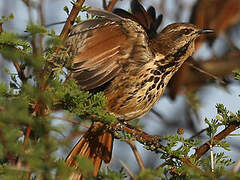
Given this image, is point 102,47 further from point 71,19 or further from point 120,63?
point 71,19

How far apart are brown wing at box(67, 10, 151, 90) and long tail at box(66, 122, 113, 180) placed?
1.55 ft

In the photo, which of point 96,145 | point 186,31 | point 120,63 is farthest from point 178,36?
point 96,145

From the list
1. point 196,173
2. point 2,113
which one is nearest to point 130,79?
point 196,173

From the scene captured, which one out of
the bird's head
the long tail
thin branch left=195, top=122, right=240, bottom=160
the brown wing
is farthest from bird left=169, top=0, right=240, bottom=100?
thin branch left=195, top=122, right=240, bottom=160

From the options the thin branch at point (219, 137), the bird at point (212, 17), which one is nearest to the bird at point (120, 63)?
the thin branch at point (219, 137)

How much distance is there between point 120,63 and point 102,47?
237 millimetres

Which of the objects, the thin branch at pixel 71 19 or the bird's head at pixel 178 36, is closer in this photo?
the thin branch at pixel 71 19

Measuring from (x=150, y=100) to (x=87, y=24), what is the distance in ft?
2.65

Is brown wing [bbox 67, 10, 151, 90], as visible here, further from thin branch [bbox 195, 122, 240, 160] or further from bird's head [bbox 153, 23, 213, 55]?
thin branch [bbox 195, 122, 240, 160]

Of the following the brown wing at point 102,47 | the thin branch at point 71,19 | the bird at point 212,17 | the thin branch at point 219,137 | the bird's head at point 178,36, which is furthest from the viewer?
the bird at point 212,17

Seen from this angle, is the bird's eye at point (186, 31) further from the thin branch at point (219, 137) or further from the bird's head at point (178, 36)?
the thin branch at point (219, 137)

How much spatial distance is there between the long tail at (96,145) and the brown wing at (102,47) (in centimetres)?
47

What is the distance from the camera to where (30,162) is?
1619 mm

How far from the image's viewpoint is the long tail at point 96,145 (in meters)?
3.60
